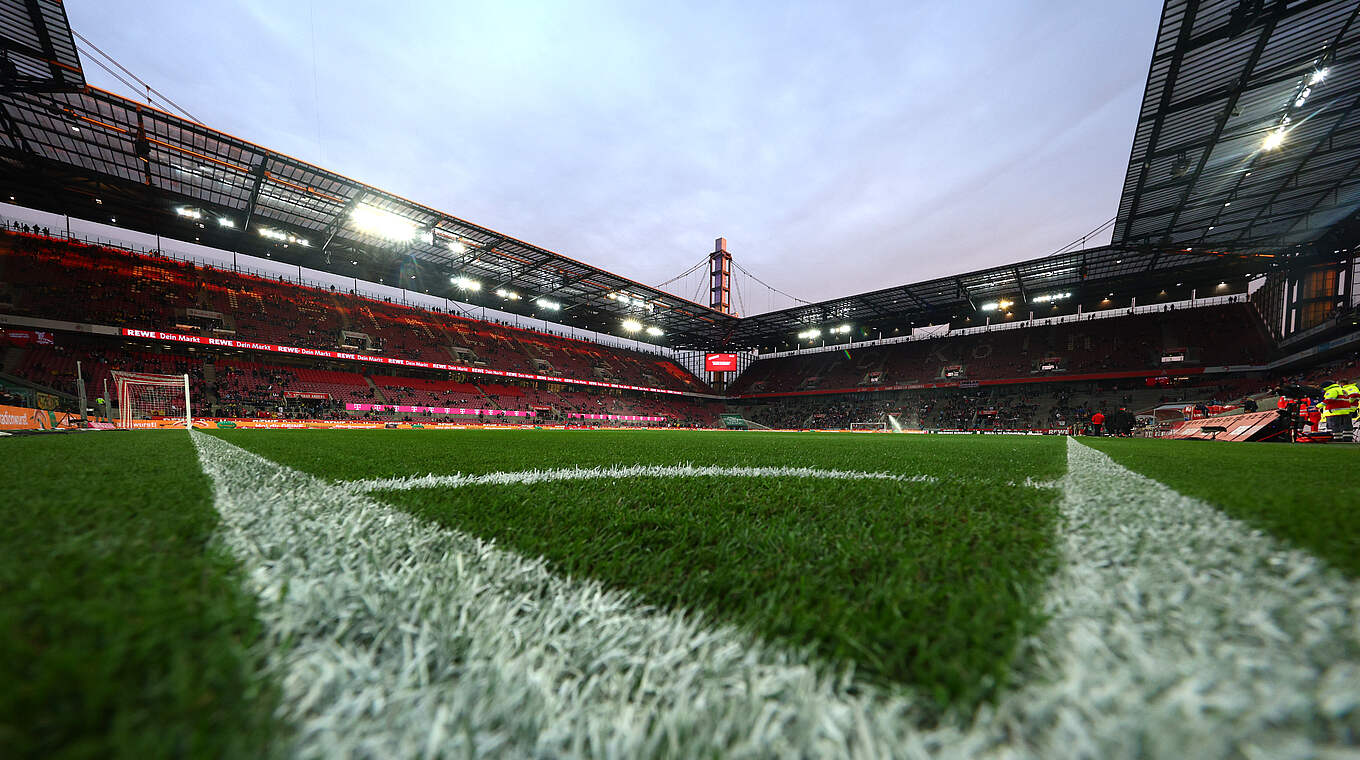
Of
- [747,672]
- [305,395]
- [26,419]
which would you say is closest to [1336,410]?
[747,672]

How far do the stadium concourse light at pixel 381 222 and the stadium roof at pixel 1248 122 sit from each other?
22.4 m

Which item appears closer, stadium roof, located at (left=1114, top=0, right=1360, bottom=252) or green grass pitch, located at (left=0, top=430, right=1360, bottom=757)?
green grass pitch, located at (left=0, top=430, right=1360, bottom=757)

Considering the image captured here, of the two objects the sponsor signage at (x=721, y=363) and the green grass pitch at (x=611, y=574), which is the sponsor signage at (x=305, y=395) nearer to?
the green grass pitch at (x=611, y=574)

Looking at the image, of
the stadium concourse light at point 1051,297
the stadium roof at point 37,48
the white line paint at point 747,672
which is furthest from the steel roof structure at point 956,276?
the white line paint at point 747,672

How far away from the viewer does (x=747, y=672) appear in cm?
56

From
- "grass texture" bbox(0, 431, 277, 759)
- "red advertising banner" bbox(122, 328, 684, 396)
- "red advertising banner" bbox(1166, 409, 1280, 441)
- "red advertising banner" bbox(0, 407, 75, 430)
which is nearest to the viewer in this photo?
"grass texture" bbox(0, 431, 277, 759)

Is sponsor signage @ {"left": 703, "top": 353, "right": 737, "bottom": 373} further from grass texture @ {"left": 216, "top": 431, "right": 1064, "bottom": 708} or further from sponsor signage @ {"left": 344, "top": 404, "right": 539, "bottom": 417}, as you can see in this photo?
grass texture @ {"left": 216, "top": 431, "right": 1064, "bottom": 708}

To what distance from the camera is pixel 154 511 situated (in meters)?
1.19

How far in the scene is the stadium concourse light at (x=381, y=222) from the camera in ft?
57.0

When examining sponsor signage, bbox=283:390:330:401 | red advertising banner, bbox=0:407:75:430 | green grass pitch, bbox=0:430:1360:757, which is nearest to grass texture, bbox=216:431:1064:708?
green grass pitch, bbox=0:430:1360:757

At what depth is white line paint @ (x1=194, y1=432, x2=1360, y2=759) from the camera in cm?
42

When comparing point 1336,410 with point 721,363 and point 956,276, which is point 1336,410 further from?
point 721,363

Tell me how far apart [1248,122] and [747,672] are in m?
17.9

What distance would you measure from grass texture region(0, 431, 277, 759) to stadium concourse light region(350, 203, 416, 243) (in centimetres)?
2038
